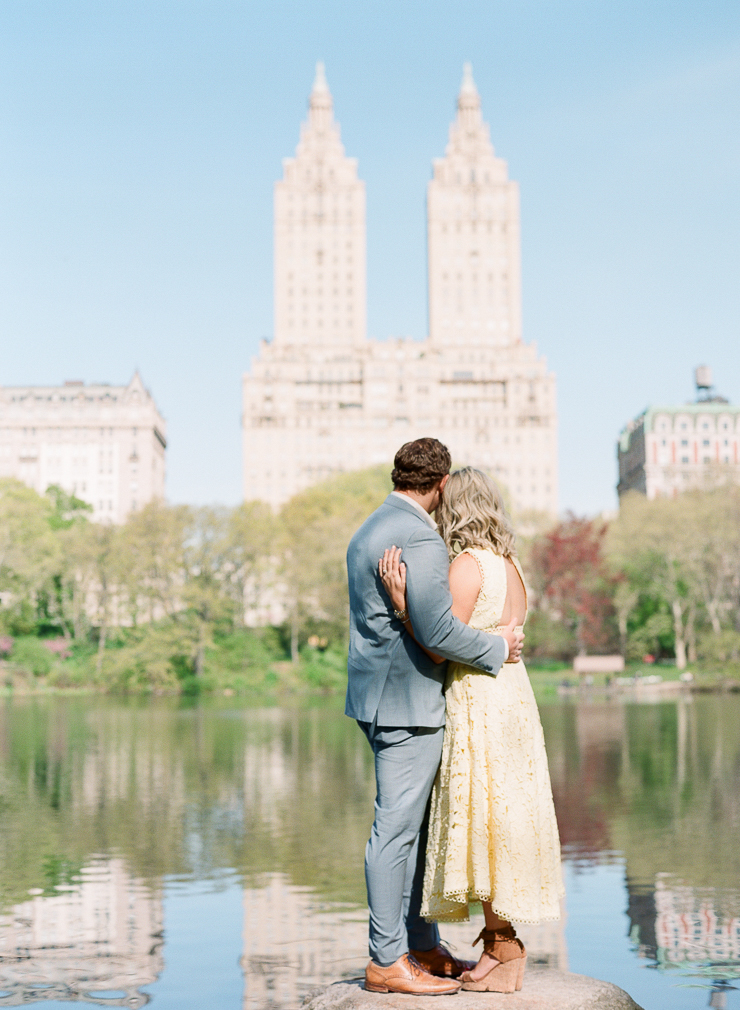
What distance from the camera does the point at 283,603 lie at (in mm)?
65500

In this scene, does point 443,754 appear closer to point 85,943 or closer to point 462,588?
point 462,588

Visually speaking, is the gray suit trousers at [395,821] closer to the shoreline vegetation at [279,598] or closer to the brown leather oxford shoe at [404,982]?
the brown leather oxford shoe at [404,982]

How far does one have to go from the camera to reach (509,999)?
494 cm

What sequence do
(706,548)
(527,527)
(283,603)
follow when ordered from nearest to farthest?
(706,548), (283,603), (527,527)

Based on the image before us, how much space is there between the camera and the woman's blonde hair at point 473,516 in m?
5.45

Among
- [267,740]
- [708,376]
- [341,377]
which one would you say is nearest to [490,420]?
[341,377]

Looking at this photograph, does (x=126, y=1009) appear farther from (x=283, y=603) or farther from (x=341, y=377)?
(x=341, y=377)

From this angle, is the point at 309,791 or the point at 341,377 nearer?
the point at 309,791

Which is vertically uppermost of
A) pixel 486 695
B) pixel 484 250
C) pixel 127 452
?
pixel 484 250

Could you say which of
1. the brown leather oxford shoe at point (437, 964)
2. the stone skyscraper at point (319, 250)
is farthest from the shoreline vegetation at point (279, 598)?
the stone skyscraper at point (319, 250)

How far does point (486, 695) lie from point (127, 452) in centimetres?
12933

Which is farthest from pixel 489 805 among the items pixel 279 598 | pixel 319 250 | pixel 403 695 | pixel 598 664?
pixel 319 250

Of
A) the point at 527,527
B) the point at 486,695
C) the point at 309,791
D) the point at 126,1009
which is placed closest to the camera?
the point at 486,695

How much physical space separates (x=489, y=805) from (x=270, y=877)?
204 inches
